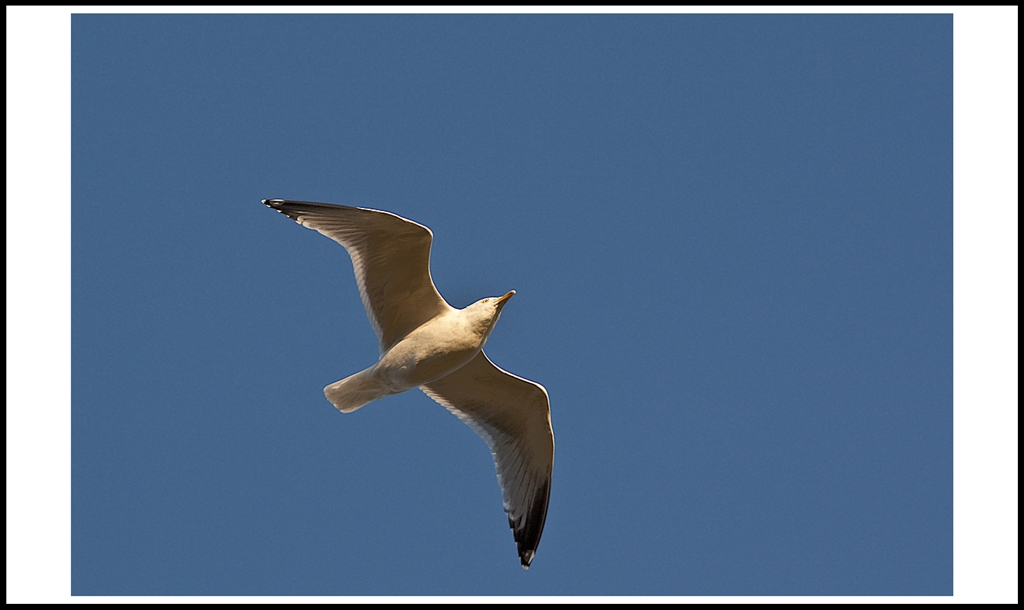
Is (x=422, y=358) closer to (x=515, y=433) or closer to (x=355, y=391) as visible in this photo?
(x=355, y=391)

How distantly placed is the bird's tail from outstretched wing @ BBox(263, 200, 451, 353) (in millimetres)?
309

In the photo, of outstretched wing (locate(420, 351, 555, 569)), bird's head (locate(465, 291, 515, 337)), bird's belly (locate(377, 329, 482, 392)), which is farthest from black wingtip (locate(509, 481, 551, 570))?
bird's head (locate(465, 291, 515, 337))

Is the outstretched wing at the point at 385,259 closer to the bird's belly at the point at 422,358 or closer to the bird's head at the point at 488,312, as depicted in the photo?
the bird's belly at the point at 422,358

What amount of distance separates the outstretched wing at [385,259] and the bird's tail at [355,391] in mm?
309

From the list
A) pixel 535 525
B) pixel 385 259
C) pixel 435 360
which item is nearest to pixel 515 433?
pixel 535 525

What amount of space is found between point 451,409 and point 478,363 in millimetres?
603

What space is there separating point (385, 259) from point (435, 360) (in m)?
0.87

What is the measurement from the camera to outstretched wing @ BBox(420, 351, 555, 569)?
8.34 meters

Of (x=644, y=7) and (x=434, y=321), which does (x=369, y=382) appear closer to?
(x=434, y=321)

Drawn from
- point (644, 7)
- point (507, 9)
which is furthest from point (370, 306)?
point (644, 7)

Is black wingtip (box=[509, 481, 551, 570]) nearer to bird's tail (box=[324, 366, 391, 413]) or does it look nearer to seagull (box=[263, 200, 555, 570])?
seagull (box=[263, 200, 555, 570])

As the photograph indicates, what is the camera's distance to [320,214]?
7500 mm

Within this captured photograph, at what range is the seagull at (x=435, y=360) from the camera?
7465mm

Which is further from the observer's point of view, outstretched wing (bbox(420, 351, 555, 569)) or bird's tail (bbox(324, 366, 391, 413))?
outstretched wing (bbox(420, 351, 555, 569))
